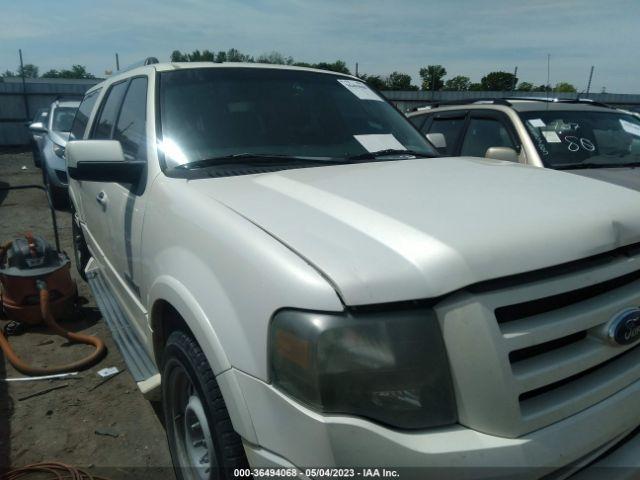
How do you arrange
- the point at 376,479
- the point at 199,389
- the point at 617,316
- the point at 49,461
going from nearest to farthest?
1. the point at 376,479
2. the point at 617,316
3. the point at 199,389
4. the point at 49,461

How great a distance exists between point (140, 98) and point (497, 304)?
7.52ft

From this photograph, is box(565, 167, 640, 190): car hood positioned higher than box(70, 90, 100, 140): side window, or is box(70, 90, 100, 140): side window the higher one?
box(70, 90, 100, 140): side window

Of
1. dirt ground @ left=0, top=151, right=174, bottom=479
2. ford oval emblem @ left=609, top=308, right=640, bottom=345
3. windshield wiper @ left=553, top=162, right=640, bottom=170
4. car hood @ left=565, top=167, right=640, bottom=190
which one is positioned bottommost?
dirt ground @ left=0, top=151, right=174, bottom=479

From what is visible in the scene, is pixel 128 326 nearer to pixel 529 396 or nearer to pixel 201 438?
pixel 201 438

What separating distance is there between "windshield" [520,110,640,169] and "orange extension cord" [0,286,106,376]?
13.4ft

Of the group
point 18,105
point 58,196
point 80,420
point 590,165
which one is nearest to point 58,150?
point 58,196

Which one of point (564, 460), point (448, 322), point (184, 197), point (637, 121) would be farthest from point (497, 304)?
point (637, 121)

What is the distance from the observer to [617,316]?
60.4 inches

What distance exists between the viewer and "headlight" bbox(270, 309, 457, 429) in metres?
1.26

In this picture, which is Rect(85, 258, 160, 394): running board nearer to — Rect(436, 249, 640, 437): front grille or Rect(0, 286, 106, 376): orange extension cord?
Rect(0, 286, 106, 376): orange extension cord

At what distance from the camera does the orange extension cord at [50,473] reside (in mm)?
2357

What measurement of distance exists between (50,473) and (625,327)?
8.38ft

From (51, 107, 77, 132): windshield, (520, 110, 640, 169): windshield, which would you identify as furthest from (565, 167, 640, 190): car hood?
(51, 107, 77, 132): windshield

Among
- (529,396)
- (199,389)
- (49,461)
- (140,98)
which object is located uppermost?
(140,98)
